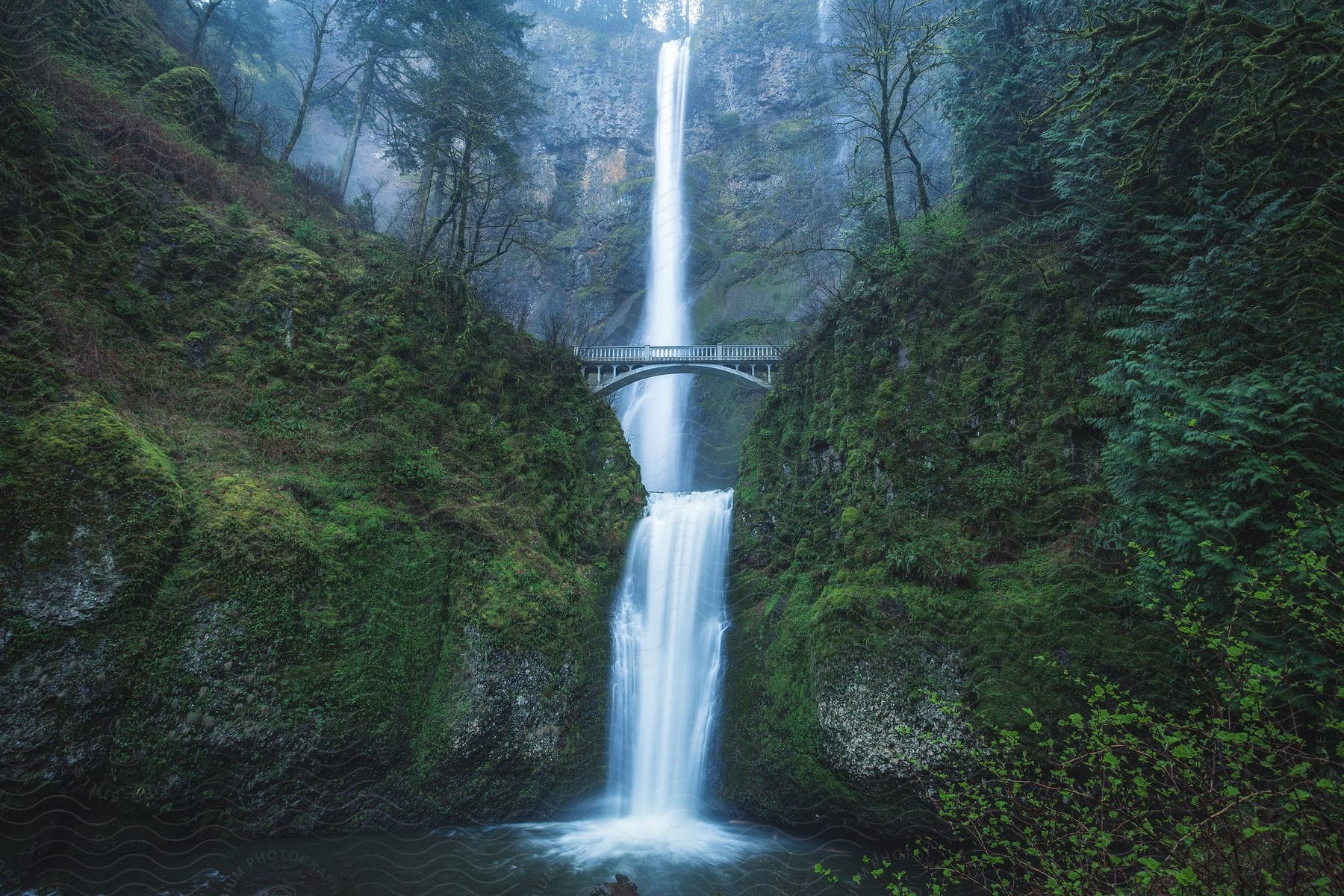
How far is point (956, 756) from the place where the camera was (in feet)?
26.6

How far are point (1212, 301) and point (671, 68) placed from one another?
36093 millimetres

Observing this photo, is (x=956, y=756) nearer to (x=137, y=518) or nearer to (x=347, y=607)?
(x=347, y=607)

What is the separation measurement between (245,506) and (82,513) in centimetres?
167

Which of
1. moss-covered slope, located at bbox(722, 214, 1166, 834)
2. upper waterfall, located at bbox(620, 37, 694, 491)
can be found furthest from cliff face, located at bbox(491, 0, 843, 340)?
moss-covered slope, located at bbox(722, 214, 1166, 834)

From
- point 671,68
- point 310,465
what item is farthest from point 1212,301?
point 671,68

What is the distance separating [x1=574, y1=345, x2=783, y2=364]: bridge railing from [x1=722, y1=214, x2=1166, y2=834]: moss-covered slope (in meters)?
8.58

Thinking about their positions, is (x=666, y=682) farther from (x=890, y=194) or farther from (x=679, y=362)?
(x=679, y=362)

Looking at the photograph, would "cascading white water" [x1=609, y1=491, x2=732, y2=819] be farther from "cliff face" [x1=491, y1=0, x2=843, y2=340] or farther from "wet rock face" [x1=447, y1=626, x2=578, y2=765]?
"cliff face" [x1=491, y1=0, x2=843, y2=340]

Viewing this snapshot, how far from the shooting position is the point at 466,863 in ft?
27.6

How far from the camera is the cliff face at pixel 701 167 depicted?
97.6 ft

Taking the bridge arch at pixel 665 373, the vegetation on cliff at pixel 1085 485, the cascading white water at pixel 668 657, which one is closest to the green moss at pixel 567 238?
the bridge arch at pixel 665 373

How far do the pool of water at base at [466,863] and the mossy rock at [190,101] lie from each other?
14.3 m

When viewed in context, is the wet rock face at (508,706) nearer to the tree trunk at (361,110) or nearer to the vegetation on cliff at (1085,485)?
the vegetation on cliff at (1085,485)

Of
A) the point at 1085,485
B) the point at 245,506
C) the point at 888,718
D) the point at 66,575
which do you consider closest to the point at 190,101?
the point at 245,506
